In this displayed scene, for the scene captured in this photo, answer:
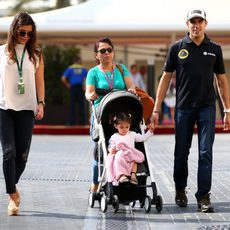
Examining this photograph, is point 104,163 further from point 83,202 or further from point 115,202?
point 83,202

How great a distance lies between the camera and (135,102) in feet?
28.1

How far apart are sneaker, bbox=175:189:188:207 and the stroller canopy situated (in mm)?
831

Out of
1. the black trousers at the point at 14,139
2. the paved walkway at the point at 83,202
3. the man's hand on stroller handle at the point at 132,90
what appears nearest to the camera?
the paved walkway at the point at 83,202

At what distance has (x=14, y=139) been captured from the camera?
8219 mm

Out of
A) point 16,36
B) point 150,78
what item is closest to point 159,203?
point 16,36

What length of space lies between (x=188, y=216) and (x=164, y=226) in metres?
0.60

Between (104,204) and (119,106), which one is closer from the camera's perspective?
(104,204)

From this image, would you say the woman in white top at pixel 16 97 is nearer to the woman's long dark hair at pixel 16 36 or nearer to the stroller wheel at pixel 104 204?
the woman's long dark hair at pixel 16 36

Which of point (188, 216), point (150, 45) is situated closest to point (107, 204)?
point (188, 216)

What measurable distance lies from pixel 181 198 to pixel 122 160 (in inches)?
34.1

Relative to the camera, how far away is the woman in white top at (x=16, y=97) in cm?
816

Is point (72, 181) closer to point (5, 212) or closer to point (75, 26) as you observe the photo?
point (5, 212)

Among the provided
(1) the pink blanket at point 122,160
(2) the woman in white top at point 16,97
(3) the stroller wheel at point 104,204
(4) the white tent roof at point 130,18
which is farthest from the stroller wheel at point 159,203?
(4) the white tent roof at point 130,18

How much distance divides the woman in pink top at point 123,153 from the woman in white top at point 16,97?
0.79 metres
